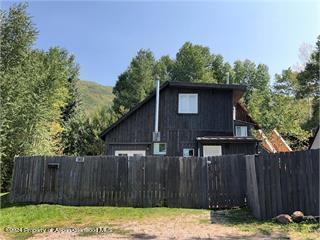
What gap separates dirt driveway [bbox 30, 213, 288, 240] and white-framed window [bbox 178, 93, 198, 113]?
12031 millimetres

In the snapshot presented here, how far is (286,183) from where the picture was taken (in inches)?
383

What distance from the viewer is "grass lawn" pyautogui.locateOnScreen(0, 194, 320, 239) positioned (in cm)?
866

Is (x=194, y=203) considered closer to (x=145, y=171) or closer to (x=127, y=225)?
(x=145, y=171)

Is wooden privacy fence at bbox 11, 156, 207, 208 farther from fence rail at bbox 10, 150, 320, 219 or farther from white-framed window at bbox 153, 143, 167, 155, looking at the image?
white-framed window at bbox 153, 143, 167, 155

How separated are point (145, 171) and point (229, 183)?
10.2 ft

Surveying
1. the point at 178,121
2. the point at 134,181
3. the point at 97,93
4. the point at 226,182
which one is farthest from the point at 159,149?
the point at 97,93

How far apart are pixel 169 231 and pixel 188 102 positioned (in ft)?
45.1

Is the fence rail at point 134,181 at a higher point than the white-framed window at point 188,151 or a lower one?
lower

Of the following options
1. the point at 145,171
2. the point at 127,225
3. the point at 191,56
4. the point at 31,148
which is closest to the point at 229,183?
the point at 145,171

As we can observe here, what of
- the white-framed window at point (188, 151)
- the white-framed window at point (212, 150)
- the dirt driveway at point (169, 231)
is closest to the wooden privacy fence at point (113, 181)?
the dirt driveway at point (169, 231)

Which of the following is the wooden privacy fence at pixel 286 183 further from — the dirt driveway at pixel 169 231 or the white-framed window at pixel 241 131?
the white-framed window at pixel 241 131

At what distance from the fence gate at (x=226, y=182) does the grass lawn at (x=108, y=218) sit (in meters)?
0.87

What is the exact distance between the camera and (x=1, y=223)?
10812 millimetres

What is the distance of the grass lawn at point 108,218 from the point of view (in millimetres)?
8656
